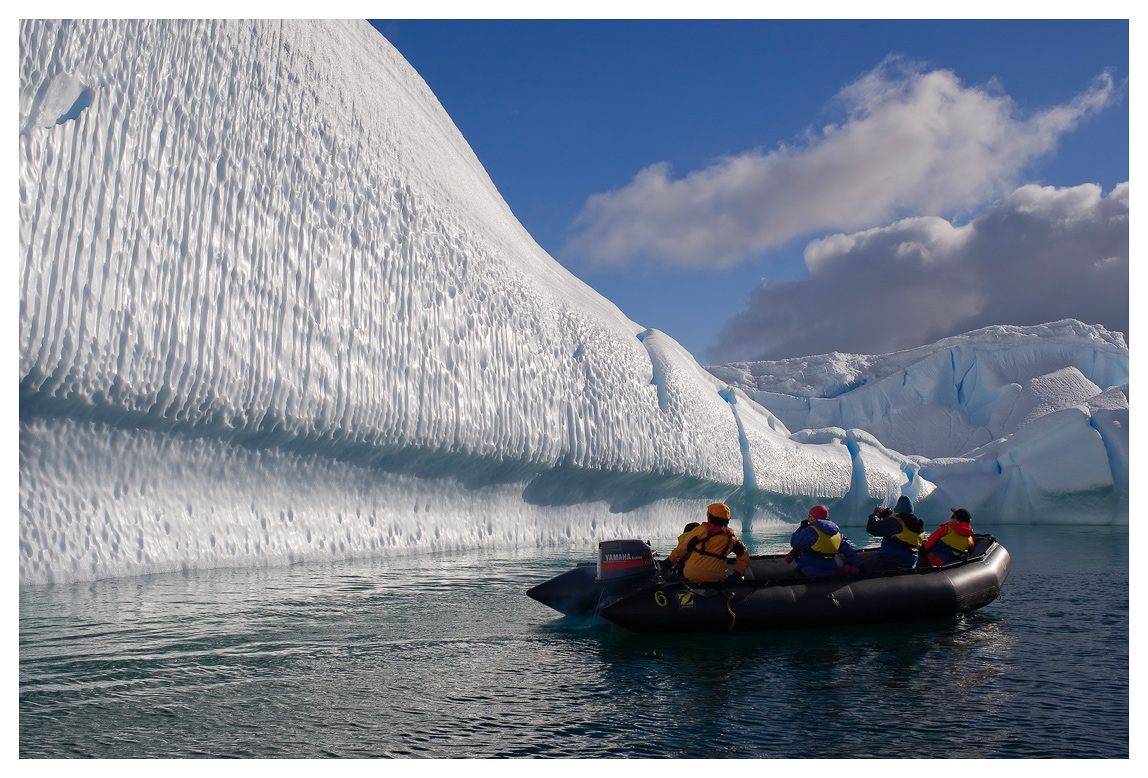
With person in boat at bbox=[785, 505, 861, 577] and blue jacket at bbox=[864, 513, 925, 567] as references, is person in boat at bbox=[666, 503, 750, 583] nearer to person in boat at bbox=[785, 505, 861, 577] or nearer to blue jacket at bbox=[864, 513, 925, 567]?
person in boat at bbox=[785, 505, 861, 577]

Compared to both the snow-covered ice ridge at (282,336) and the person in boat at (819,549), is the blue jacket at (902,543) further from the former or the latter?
the snow-covered ice ridge at (282,336)

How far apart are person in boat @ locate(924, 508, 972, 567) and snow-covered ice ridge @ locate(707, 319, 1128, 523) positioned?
14538 millimetres

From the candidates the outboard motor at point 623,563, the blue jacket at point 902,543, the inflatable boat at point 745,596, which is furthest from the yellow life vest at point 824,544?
the outboard motor at point 623,563

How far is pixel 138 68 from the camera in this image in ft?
30.4

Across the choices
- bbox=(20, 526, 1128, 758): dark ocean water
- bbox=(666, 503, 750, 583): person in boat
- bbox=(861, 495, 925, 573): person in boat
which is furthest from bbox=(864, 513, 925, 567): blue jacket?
bbox=(666, 503, 750, 583): person in boat

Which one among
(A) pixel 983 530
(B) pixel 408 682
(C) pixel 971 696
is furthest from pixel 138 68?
(A) pixel 983 530

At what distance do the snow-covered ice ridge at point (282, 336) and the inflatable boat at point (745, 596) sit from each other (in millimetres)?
4882

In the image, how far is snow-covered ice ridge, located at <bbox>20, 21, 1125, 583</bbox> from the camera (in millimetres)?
8102

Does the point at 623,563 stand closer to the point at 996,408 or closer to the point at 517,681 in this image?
the point at 517,681

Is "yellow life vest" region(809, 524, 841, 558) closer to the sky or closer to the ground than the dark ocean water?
closer to the sky

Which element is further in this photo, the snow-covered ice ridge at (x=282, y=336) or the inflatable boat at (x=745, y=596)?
the snow-covered ice ridge at (x=282, y=336)

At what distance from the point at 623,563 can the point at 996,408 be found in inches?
1031

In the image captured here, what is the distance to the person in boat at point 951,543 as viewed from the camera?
305 inches

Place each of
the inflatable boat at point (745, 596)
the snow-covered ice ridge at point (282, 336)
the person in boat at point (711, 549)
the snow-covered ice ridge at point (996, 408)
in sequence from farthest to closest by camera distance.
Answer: the snow-covered ice ridge at point (996, 408)
the snow-covered ice ridge at point (282, 336)
the person in boat at point (711, 549)
the inflatable boat at point (745, 596)
